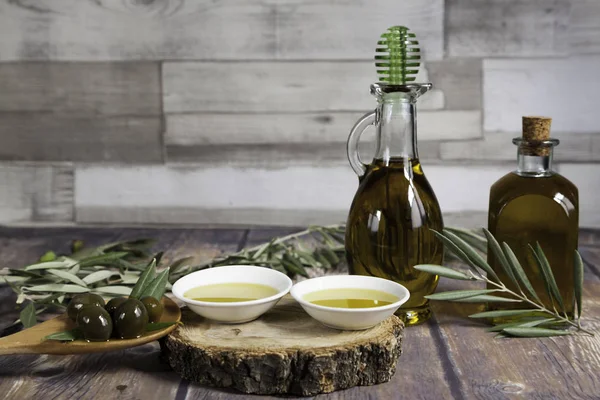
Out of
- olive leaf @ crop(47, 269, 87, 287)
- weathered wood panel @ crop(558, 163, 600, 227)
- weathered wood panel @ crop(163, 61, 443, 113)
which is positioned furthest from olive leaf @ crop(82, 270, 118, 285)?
weathered wood panel @ crop(558, 163, 600, 227)

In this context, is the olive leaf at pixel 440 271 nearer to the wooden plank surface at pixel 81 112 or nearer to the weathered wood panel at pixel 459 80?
the weathered wood panel at pixel 459 80

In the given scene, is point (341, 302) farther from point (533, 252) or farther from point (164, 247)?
point (164, 247)

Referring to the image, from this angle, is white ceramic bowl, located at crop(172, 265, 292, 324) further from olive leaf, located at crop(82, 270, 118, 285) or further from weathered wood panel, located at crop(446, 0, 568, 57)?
weathered wood panel, located at crop(446, 0, 568, 57)

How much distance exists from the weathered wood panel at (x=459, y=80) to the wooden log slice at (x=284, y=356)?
1.00 metres

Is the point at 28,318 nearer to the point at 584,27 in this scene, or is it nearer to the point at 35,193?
the point at 35,193

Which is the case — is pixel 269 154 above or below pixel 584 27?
below

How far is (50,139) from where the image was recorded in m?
1.91

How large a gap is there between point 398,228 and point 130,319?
0.40 meters

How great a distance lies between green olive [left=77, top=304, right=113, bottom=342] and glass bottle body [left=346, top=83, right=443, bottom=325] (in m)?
0.39

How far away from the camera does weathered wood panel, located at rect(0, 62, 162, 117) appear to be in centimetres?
186

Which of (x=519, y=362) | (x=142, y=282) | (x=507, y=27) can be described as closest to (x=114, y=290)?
(x=142, y=282)

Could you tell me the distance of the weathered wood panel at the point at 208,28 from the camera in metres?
1.82

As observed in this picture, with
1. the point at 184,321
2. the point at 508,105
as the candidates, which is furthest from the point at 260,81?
the point at 184,321

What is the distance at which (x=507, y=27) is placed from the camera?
181 cm
